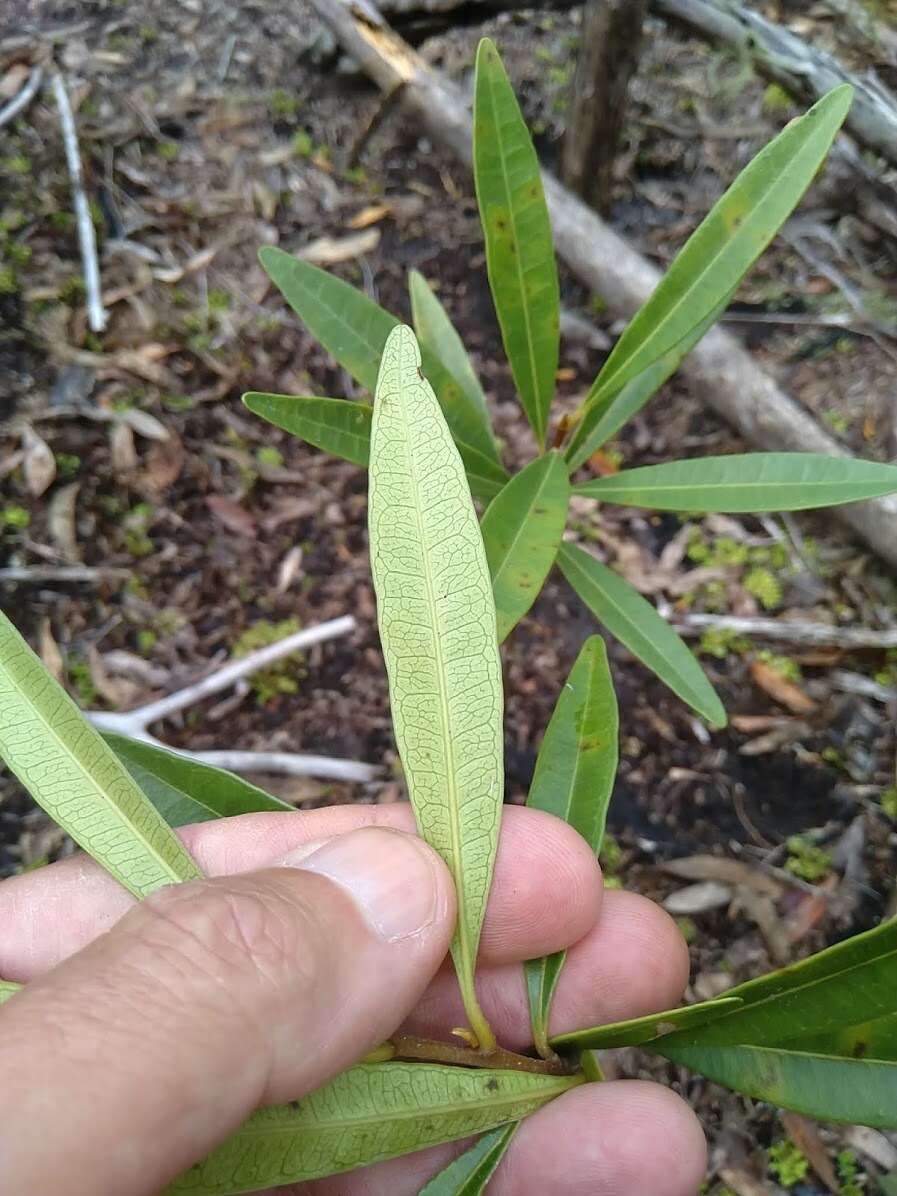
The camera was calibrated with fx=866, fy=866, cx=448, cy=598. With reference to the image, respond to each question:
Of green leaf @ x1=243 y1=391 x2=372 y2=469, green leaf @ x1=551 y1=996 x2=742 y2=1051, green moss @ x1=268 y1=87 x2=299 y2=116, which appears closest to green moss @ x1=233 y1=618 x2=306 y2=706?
green leaf @ x1=243 y1=391 x2=372 y2=469

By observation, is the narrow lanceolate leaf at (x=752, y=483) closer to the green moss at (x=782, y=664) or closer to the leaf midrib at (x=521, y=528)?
the leaf midrib at (x=521, y=528)

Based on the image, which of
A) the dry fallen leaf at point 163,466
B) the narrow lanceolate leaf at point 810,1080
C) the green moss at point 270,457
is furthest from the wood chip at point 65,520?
the narrow lanceolate leaf at point 810,1080

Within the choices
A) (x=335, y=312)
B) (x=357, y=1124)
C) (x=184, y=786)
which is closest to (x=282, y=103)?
(x=335, y=312)

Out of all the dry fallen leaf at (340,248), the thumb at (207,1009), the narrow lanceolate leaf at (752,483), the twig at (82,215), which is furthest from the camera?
the dry fallen leaf at (340,248)

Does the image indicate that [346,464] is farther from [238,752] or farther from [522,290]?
[522,290]

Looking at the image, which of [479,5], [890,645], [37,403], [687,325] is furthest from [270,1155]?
[479,5]

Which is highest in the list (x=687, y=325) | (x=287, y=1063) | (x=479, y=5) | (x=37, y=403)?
(x=479, y=5)

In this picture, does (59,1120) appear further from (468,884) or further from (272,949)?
(468,884)
